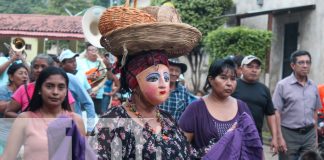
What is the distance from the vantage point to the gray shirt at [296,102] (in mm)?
7285

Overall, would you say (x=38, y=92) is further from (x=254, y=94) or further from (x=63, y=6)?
(x=63, y=6)

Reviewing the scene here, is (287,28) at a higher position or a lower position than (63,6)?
A: lower

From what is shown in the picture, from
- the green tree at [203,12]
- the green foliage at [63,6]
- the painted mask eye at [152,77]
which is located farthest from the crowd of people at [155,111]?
the green foliage at [63,6]

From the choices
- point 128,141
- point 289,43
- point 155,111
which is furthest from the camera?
point 289,43

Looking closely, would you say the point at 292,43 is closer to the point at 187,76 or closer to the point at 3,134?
the point at 187,76

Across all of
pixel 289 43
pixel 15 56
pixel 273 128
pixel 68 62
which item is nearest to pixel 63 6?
pixel 289 43

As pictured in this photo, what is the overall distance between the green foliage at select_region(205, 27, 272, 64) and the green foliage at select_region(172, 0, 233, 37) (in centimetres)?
379

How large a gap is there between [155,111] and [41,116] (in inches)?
52.4

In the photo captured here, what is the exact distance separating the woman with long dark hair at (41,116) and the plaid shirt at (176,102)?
1596 mm

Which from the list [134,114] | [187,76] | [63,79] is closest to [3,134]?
[63,79]

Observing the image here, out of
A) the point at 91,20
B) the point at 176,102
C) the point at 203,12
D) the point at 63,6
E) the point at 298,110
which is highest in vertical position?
the point at 63,6

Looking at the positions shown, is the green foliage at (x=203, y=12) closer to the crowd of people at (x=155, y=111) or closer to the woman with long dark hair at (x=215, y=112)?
the crowd of people at (x=155, y=111)

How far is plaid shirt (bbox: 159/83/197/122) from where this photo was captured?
20.7ft

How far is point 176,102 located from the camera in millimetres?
6336
